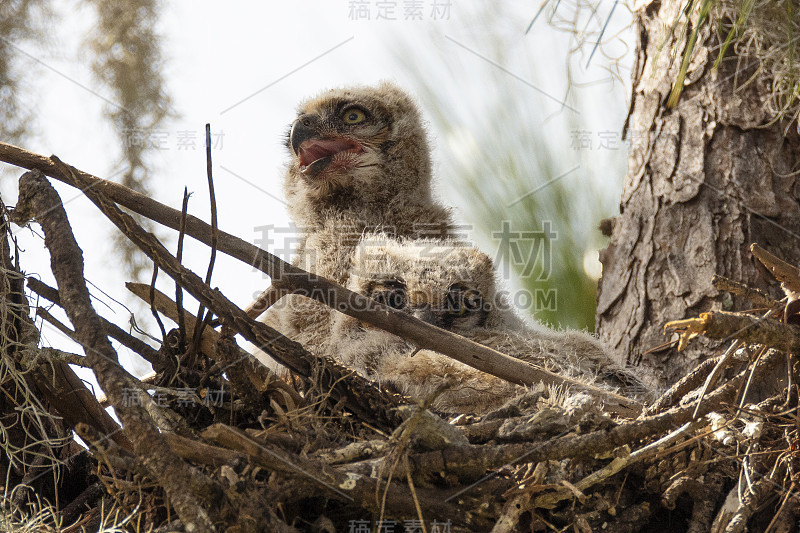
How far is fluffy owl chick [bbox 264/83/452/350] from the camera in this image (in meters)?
3.45

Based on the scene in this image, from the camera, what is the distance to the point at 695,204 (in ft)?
9.71

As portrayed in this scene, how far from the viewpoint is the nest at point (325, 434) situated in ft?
5.27

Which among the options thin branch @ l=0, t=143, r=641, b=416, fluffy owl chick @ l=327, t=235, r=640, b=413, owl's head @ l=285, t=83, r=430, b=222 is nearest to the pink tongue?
owl's head @ l=285, t=83, r=430, b=222

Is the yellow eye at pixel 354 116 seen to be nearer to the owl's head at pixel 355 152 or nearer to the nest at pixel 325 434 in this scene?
the owl's head at pixel 355 152

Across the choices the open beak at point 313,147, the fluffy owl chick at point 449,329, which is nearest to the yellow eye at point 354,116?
the open beak at point 313,147

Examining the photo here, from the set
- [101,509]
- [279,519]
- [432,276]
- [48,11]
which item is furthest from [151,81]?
[279,519]

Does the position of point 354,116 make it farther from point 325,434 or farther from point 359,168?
point 325,434

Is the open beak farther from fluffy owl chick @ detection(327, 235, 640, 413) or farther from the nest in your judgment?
the nest

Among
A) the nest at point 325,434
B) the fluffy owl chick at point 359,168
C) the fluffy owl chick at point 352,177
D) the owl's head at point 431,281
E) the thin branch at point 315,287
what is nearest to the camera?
the nest at point 325,434

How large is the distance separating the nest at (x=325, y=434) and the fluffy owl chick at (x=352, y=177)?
1.23 meters

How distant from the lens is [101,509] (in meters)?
1.99

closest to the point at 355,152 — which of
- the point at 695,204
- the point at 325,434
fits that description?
the point at 695,204

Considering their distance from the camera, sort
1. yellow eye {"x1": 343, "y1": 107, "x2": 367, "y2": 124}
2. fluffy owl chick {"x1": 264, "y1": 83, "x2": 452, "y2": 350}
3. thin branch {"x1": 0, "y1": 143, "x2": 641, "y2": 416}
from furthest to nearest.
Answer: yellow eye {"x1": 343, "y1": 107, "x2": 367, "y2": 124} → fluffy owl chick {"x1": 264, "y1": 83, "x2": 452, "y2": 350} → thin branch {"x1": 0, "y1": 143, "x2": 641, "y2": 416}

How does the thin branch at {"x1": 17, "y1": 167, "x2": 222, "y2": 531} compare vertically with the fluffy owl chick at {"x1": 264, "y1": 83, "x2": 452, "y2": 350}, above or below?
below
